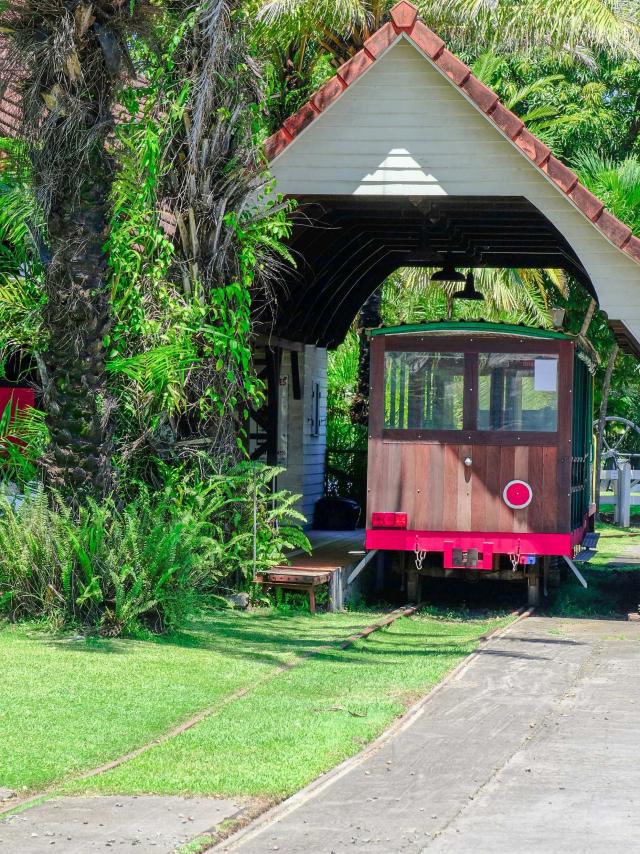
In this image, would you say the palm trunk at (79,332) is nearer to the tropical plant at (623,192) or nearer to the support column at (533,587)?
the support column at (533,587)

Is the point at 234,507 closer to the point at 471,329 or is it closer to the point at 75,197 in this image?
the point at 471,329

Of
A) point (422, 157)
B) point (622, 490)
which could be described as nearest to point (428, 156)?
point (422, 157)

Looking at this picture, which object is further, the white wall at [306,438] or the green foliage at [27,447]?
the white wall at [306,438]

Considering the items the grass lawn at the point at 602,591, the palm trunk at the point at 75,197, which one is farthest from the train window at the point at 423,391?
the palm trunk at the point at 75,197

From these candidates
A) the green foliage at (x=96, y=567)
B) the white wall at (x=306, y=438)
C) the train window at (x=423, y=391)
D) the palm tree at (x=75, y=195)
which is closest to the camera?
the green foliage at (x=96, y=567)

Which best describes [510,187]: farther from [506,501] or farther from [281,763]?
[281,763]

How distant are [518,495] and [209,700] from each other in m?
6.31

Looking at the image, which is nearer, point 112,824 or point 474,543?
point 112,824

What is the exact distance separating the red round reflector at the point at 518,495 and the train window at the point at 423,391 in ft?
2.95

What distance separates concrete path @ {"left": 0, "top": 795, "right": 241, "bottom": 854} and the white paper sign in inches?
350

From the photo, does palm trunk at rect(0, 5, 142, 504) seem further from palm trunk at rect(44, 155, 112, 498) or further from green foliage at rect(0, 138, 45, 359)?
green foliage at rect(0, 138, 45, 359)

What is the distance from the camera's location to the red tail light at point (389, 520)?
14508 mm

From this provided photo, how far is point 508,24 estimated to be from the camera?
2114cm

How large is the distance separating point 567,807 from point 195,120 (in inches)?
334
